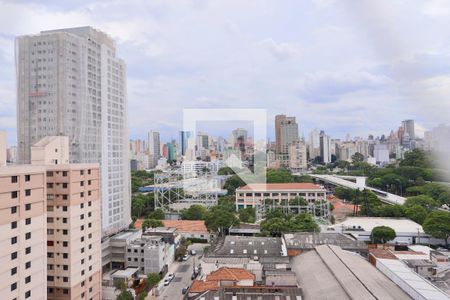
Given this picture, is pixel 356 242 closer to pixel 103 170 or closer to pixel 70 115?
pixel 103 170

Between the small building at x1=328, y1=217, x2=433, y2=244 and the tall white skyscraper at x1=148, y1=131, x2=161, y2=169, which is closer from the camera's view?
the small building at x1=328, y1=217, x2=433, y2=244

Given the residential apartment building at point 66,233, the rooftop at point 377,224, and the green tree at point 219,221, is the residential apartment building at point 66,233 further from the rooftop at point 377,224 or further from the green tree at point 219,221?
the rooftop at point 377,224

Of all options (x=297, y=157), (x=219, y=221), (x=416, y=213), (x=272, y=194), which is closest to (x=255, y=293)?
(x=219, y=221)

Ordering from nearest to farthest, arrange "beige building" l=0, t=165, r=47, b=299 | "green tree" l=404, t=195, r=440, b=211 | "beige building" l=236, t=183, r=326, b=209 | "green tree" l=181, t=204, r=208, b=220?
"beige building" l=0, t=165, r=47, b=299
"green tree" l=181, t=204, r=208, b=220
"green tree" l=404, t=195, r=440, b=211
"beige building" l=236, t=183, r=326, b=209

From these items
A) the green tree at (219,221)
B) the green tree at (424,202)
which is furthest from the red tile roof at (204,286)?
the green tree at (424,202)

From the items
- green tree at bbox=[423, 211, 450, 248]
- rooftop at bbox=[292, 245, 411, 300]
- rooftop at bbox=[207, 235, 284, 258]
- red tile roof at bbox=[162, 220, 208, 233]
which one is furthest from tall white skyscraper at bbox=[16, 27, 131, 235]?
green tree at bbox=[423, 211, 450, 248]

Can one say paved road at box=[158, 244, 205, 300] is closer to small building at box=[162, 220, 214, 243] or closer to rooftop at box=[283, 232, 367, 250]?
small building at box=[162, 220, 214, 243]
